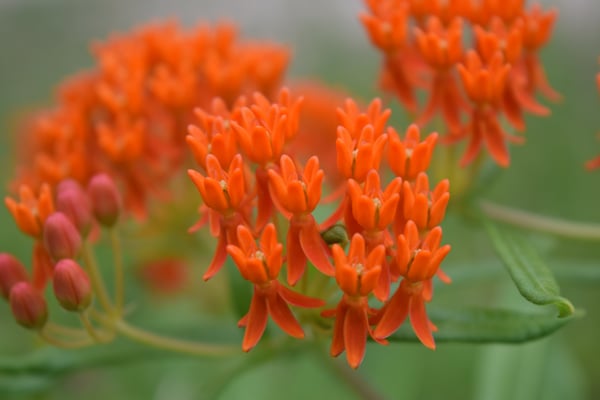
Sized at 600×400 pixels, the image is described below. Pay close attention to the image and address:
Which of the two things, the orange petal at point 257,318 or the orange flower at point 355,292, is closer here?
the orange flower at point 355,292

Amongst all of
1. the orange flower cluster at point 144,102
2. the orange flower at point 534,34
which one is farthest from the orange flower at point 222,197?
the orange flower at point 534,34

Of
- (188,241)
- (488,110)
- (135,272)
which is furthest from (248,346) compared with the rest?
(135,272)

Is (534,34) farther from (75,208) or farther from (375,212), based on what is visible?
(75,208)

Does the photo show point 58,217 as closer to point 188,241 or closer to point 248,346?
point 248,346

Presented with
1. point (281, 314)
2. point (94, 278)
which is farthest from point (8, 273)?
point (281, 314)

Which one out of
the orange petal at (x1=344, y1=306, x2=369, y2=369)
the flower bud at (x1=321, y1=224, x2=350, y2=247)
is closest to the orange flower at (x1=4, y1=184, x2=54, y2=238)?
the flower bud at (x1=321, y1=224, x2=350, y2=247)

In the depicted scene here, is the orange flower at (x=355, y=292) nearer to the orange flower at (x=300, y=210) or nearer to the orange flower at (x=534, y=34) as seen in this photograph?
the orange flower at (x=300, y=210)
